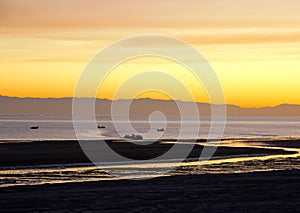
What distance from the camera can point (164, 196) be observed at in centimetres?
2595

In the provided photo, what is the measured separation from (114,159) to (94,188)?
21.6 meters

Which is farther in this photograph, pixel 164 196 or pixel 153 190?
pixel 153 190

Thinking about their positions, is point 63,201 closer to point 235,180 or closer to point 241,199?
point 241,199

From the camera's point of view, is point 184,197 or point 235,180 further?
point 235,180

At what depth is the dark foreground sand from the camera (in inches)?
898

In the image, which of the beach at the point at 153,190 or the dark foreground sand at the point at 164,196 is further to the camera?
the beach at the point at 153,190

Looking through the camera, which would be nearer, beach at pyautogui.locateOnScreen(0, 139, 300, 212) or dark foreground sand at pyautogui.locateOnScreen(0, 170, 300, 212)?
dark foreground sand at pyautogui.locateOnScreen(0, 170, 300, 212)

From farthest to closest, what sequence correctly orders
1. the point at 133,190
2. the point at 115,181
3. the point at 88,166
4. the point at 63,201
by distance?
the point at 88,166
the point at 115,181
the point at 133,190
the point at 63,201

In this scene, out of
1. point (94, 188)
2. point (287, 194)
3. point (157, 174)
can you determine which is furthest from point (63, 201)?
point (157, 174)

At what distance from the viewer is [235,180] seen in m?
32.6

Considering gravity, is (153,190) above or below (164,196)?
above

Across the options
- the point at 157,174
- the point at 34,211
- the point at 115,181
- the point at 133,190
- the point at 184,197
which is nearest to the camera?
the point at 34,211

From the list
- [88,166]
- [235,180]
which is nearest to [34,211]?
[235,180]

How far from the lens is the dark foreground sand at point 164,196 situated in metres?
22.8
